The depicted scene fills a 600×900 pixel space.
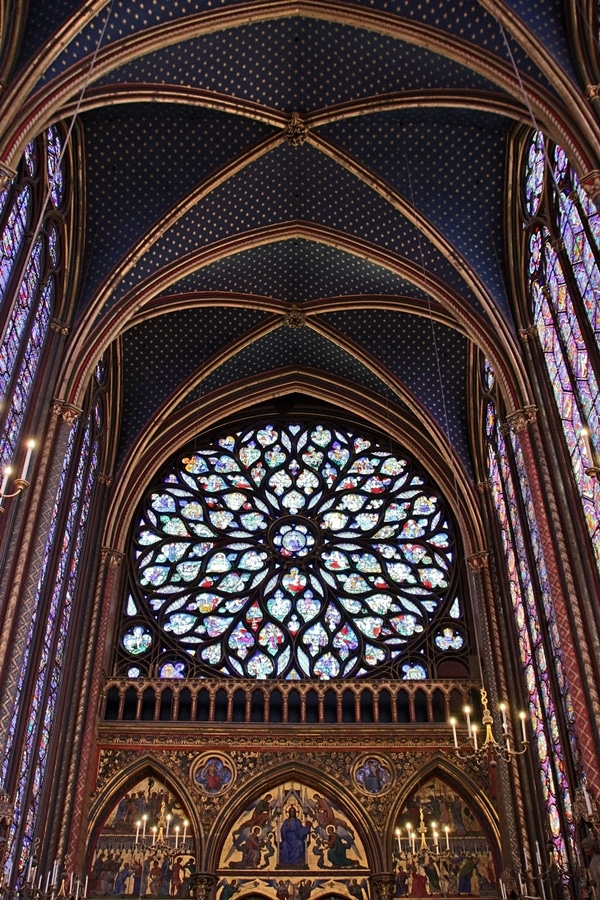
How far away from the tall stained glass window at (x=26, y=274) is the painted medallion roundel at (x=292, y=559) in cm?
638

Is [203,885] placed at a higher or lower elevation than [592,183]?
lower

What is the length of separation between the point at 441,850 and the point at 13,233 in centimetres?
1210

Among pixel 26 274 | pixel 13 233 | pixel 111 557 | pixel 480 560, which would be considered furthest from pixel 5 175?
pixel 480 560

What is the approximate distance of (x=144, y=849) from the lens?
54.5ft

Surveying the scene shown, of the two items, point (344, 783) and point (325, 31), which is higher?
point (325, 31)

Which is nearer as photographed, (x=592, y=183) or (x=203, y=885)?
(x=592, y=183)

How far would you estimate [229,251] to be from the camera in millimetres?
18188

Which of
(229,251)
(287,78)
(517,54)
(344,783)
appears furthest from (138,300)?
(344,783)

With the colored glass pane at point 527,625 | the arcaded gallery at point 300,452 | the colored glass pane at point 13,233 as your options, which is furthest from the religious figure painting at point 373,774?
the colored glass pane at point 13,233

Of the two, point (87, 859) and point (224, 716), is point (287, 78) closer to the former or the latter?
point (224, 716)

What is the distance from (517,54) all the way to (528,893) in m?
12.4

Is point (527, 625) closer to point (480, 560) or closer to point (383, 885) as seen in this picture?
point (480, 560)

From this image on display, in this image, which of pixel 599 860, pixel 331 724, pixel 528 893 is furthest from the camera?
pixel 331 724

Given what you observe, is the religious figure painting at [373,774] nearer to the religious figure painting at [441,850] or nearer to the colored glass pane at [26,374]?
the religious figure painting at [441,850]
